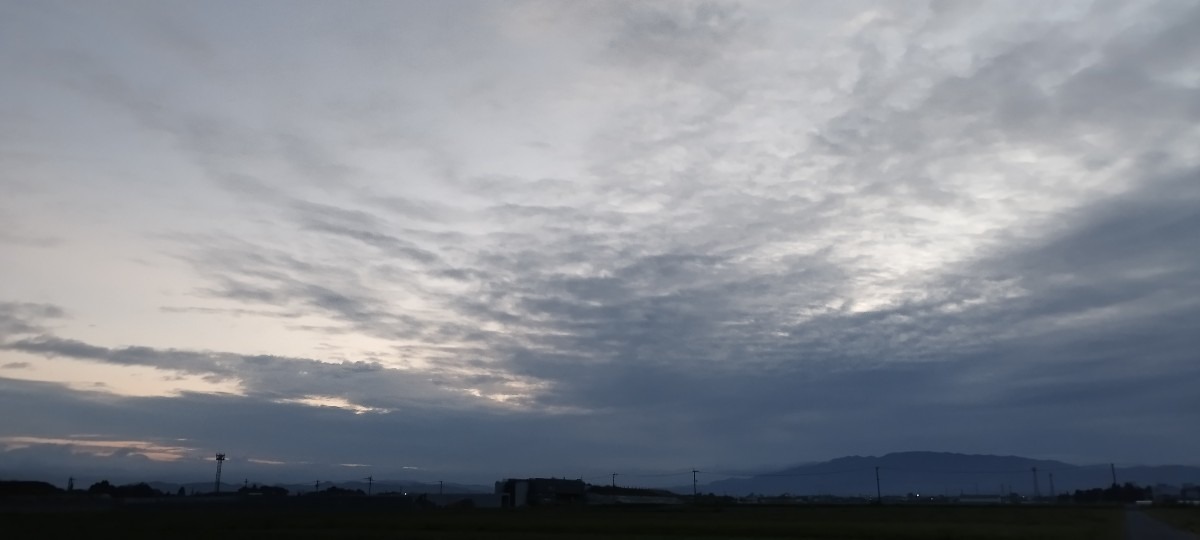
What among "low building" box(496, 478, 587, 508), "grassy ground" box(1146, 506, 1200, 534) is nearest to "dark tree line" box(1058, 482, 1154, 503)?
"grassy ground" box(1146, 506, 1200, 534)

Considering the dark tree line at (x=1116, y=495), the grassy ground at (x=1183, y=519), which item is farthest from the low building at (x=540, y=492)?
the dark tree line at (x=1116, y=495)

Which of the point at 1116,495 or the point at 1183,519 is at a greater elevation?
the point at 1183,519

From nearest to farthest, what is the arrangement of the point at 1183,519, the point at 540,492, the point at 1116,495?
the point at 1183,519 → the point at 540,492 → the point at 1116,495

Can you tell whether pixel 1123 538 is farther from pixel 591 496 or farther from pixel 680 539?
pixel 591 496

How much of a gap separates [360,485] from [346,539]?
4368 inches

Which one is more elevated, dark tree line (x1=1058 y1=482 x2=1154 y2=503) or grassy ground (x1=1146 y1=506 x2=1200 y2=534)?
grassy ground (x1=1146 y1=506 x2=1200 y2=534)

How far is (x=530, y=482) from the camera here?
111938 mm

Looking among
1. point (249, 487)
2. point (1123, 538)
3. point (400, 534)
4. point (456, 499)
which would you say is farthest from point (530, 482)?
point (1123, 538)

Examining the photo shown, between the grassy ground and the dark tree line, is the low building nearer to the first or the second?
the grassy ground

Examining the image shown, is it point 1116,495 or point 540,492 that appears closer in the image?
point 540,492

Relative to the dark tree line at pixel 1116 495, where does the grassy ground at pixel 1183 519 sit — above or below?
above

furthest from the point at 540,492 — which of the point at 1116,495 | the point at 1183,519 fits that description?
the point at 1116,495

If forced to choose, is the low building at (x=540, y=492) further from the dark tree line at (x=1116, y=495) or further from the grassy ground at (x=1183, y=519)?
the dark tree line at (x=1116, y=495)

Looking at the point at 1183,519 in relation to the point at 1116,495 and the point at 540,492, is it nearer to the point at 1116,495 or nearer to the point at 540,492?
the point at 540,492
